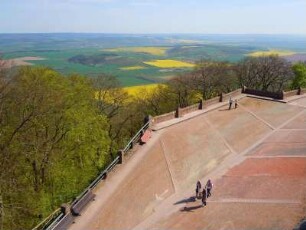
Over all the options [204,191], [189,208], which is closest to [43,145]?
[189,208]

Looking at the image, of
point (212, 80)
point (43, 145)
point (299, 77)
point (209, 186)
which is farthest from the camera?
point (299, 77)

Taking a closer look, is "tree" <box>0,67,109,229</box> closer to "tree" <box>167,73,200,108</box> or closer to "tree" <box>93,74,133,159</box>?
"tree" <box>93,74,133,159</box>

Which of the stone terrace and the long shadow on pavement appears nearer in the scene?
the stone terrace

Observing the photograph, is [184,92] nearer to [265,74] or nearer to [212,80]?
[212,80]

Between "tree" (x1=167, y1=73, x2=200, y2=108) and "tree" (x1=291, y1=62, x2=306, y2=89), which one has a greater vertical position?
"tree" (x1=291, y1=62, x2=306, y2=89)

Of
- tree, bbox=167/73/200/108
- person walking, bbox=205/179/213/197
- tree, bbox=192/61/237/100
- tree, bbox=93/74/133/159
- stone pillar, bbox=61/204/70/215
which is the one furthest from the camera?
tree, bbox=192/61/237/100

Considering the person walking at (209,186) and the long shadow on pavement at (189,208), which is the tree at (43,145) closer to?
the long shadow on pavement at (189,208)

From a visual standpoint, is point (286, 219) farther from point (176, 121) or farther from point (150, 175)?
point (176, 121)

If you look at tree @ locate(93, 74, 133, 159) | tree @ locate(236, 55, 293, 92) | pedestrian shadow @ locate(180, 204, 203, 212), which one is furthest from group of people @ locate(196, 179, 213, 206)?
tree @ locate(236, 55, 293, 92)

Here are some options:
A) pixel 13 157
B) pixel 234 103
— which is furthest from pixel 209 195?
pixel 234 103
